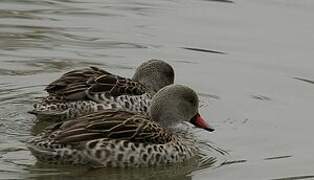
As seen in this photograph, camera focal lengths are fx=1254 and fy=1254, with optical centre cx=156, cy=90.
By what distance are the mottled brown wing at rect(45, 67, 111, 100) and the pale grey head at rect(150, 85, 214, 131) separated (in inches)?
44.6

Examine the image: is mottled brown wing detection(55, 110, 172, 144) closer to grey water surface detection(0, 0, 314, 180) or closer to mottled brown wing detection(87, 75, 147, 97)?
grey water surface detection(0, 0, 314, 180)

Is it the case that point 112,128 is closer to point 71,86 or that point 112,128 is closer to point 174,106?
point 174,106

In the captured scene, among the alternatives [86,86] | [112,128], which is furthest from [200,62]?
[112,128]

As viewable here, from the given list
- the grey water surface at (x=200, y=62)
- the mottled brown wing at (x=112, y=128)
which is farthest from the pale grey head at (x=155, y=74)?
the mottled brown wing at (x=112, y=128)

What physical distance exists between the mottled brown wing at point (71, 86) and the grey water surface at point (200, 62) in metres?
0.42

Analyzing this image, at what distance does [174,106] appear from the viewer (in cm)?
1327

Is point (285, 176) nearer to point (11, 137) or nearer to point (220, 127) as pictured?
point (220, 127)

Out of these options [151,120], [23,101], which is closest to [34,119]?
[23,101]

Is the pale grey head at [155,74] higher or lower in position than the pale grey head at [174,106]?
lower

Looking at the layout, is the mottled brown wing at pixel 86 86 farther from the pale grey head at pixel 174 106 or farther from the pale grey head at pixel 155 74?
the pale grey head at pixel 174 106

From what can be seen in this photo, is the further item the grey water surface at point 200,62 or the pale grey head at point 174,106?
the pale grey head at point 174,106

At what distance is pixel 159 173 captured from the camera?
40.6 ft

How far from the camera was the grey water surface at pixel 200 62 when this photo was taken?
12.6m

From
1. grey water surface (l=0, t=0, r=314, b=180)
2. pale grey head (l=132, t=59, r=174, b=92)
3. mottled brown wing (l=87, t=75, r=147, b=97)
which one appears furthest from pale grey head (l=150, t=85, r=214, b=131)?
pale grey head (l=132, t=59, r=174, b=92)
